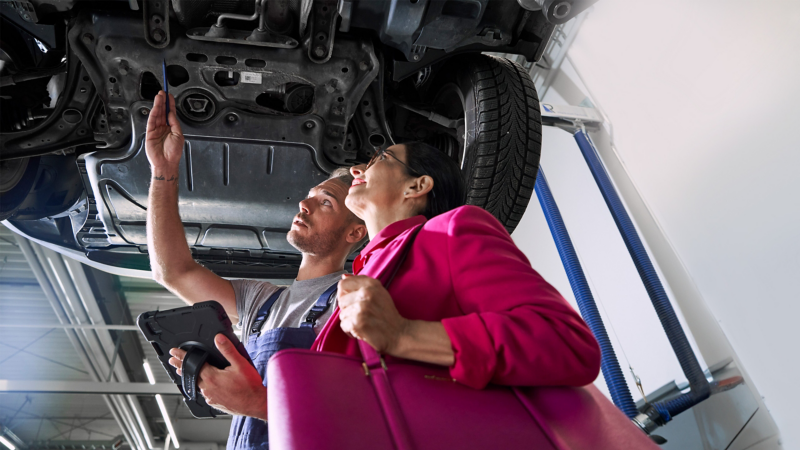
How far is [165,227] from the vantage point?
1.89m

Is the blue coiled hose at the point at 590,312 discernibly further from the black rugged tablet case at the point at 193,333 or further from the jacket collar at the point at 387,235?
the black rugged tablet case at the point at 193,333

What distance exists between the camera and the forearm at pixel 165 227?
189 centimetres

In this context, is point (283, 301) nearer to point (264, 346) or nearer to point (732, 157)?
point (264, 346)

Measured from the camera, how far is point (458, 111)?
102 inches

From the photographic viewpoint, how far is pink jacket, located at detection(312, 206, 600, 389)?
877mm

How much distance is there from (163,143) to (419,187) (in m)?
0.99

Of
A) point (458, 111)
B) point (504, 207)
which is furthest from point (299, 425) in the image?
point (458, 111)

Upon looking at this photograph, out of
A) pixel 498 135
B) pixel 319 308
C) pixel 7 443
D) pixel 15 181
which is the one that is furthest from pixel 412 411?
pixel 7 443

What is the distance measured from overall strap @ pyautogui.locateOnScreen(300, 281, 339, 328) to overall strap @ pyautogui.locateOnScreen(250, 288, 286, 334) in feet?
0.85

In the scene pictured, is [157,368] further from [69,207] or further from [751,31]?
[751,31]

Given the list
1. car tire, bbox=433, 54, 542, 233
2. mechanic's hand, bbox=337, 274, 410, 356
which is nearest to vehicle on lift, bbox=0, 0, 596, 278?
car tire, bbox=433, 54, 542, 233

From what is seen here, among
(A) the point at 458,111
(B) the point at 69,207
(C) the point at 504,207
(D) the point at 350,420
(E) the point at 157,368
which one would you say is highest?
(E) the point at 157,368

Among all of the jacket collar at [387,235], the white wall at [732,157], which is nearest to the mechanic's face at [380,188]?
the jacket collar at [387,235]

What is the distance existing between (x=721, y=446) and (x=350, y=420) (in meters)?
2.60
